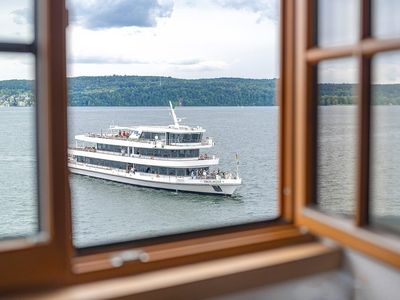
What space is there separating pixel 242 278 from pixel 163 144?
0.64 meters

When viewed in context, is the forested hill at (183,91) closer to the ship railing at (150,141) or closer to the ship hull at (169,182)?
the ship railing at (150,141)

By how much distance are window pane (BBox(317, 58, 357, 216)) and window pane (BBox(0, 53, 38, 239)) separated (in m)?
0.87

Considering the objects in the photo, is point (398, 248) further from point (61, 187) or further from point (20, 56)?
point (20, 56)

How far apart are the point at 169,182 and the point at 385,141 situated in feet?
2.60

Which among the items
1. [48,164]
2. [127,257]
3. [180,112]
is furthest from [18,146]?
[180,112]

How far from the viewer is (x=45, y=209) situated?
1.19 meters

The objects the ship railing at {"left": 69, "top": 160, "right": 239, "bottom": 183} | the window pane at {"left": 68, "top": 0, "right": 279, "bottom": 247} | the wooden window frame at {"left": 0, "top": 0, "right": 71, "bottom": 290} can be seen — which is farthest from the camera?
the ship railing at {"left": 69, "top": 160, "right": 239, "bottom": 183}

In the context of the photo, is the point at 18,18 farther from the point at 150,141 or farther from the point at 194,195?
the point at 194,195

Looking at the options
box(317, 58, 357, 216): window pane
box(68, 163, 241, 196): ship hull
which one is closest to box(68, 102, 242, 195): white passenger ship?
box(68, 163, 241, 196): ship hull

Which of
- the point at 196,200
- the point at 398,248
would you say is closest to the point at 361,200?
the point at 398,248

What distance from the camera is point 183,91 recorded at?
1.80 metres

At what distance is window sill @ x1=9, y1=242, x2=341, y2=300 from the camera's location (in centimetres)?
117

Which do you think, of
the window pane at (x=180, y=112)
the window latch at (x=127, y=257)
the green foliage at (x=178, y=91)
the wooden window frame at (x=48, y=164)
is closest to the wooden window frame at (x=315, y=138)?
the window pane at (x=180, y=112)

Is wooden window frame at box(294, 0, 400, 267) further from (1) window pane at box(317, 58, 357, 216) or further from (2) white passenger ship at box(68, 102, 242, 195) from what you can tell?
(2) white passenger ship at box(68, 102, 242, 195)
